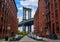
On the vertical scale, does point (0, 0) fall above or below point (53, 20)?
above

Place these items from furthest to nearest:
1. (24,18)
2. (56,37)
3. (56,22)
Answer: (24,18)
(56,22)
(56,37)

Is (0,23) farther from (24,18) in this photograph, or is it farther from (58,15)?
(24,18)

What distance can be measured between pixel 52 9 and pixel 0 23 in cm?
2062

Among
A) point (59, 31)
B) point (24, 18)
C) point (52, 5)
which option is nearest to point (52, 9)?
point (52, 5)

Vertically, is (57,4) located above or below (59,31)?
above

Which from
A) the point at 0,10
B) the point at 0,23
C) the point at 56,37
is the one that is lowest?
the point at 56,37

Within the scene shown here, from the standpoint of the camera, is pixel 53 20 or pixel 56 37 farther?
pixel 53 20

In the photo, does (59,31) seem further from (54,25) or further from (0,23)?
(0,23)

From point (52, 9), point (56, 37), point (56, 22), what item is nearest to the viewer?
point (56, 37)

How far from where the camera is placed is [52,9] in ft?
237

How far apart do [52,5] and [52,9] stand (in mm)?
1554

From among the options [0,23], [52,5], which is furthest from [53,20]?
[0,23]

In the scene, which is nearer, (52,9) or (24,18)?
(52,9)

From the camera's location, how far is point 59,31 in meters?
61.8
